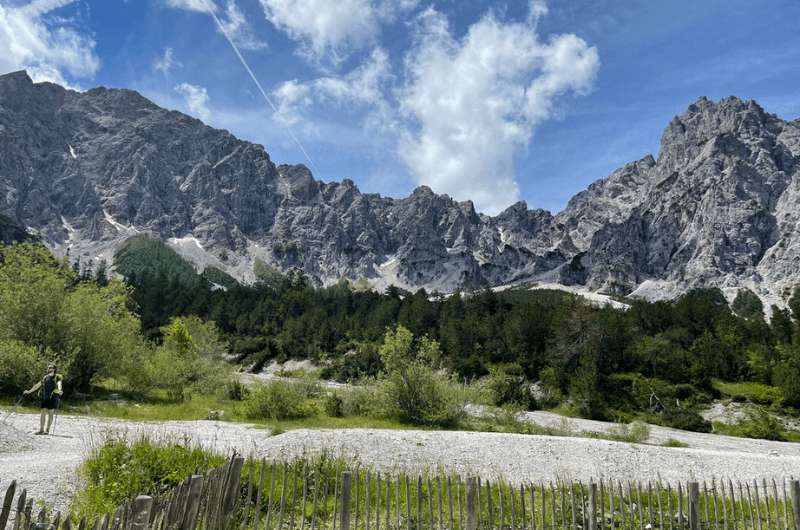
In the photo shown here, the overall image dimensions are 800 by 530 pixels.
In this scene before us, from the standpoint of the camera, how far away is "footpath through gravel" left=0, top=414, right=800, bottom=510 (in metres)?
17.1

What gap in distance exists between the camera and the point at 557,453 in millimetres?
21016

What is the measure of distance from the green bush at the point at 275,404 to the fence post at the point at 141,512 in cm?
2284

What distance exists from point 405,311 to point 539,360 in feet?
110

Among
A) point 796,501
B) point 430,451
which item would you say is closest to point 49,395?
point 430,451

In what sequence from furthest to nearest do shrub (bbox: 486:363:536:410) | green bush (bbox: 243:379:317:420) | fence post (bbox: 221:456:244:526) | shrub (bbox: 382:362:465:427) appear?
shrub (bbox: 486:363:536:410)
shrub (bbox: 382:362:465:427)
green bush (bbox: 243:379:317:420)
fence post (bbox: 221:456:244:526)

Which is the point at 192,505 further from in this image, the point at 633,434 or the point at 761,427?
the point at 761,427

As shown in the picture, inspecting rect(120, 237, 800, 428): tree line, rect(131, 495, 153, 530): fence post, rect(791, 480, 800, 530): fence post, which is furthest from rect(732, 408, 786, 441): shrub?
rect(131, 495, 153, 530): fence post

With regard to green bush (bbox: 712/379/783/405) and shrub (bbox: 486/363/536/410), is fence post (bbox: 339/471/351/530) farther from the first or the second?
green bush (bbox: 712/379/783/405)

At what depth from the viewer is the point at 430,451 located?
2002 cm

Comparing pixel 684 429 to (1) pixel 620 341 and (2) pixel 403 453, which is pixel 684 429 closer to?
(1) pixel 620 341

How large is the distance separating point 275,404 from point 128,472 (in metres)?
18.5

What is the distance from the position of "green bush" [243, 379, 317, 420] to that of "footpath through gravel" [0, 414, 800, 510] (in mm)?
4357

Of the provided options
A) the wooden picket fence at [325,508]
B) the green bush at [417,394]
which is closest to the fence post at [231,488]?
the wooden picket fence at [325,508]

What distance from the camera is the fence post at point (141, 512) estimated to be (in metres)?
7.30
